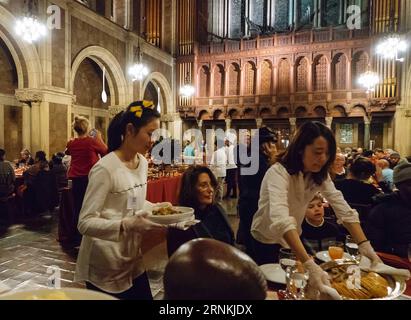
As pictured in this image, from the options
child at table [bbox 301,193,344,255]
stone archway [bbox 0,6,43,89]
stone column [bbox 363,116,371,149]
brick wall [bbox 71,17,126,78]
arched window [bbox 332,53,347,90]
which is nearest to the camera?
child at table [bbox 301,193,344,255]

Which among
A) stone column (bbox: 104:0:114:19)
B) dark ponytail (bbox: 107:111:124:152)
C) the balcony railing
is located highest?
stone column (bbox: 104:0:114:19)

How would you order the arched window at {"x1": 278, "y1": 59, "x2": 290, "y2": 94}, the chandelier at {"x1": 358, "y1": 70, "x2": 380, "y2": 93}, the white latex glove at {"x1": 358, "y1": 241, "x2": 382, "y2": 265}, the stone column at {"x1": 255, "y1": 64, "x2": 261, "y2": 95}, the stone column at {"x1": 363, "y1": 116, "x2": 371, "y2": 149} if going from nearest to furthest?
the white latex glove at {"x1": 358, "y1": 241, "x2": 382, "y2": 265}
the chandelier at {"x1": 358, "y1": 70, "x2": 380, "y2": 93}
the stone column at {"x1": 363, "y1": 116, "x2": 371, "y2": 149}
the arched window at {"x1": 278, "y1": 59, "x2": 290, "y2": 94}
the stone column at {"x1": 255, "y1": 64, "x2": 261, "y2": 95}

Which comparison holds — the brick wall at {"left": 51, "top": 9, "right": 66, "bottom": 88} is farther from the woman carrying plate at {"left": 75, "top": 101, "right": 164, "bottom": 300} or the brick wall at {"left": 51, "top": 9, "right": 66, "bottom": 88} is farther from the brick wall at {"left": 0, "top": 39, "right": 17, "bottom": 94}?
the woman carrying plate at {"left": 75, "top": 101, "right": 164, "bottom": 300}

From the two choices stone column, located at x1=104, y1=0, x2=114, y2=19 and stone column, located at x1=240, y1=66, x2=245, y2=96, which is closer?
stone column, located at x1=104, y1=0, x2=114, y2=19

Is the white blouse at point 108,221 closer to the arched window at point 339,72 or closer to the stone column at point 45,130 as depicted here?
the stone column at point 45,130

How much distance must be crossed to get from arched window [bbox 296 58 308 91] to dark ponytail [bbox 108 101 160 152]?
13.5 metres

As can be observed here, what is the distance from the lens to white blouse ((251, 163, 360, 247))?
5.22 feet

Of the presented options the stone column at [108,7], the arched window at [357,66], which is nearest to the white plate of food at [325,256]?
the arched window at [357,66]

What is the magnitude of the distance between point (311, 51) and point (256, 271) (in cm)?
1464

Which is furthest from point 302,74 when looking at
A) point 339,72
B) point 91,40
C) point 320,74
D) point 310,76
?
point 91,40

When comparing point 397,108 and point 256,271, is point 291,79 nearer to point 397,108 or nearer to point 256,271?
point 397,108

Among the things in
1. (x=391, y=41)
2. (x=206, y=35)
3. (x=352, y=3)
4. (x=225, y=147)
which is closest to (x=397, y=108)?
(x=391, y=41)

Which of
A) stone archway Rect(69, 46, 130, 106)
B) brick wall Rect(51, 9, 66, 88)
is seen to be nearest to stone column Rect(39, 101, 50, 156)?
brick wall Rect(51, 9, 66, 88)

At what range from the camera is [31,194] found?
6.00m
